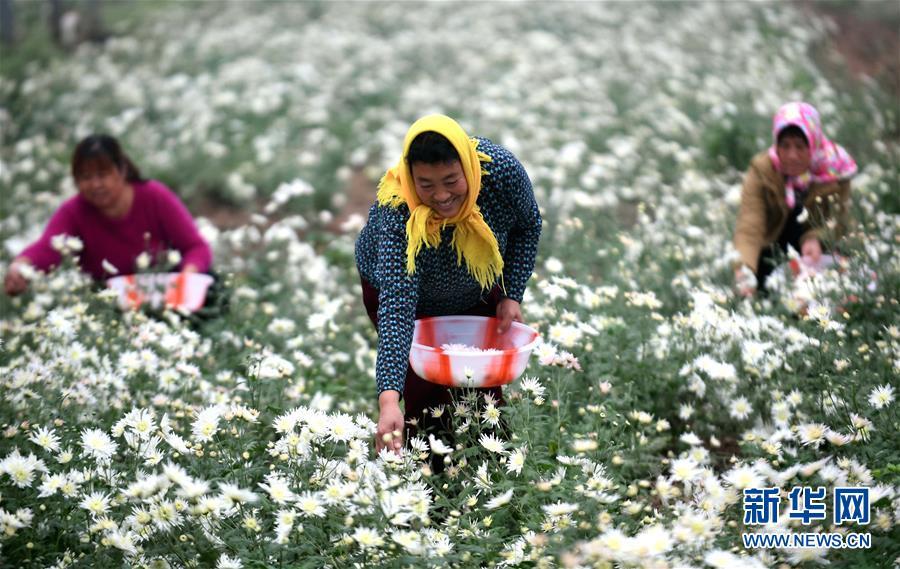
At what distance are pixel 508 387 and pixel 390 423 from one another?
2.49ft

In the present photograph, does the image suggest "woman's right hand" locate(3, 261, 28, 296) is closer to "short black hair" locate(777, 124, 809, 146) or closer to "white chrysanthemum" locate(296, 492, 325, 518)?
"white chrysanthemum" locate(296, 492, 325, 518)

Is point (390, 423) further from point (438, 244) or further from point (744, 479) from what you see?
point (744, 479)

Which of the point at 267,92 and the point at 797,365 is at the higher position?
the point at 797,365

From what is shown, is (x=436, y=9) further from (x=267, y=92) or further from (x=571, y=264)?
(x=571, y=264)

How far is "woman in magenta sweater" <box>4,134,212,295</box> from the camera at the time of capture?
504 centimetres

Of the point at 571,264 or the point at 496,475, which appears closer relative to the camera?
the point at 496,475

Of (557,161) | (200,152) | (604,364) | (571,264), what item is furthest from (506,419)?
(200,152)

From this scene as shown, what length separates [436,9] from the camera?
1209 cm

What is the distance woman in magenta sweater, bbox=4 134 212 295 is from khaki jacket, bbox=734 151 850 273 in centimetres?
285

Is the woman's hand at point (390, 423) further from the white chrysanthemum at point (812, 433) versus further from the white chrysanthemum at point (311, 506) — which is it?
the white chrysanthemum at point (812, 433)

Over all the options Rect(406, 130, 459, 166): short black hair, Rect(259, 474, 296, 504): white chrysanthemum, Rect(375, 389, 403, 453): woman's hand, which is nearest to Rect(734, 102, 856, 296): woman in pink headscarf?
Rect(406, 130, 459, 166): short black hair

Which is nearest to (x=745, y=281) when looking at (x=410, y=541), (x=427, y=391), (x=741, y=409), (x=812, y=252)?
(x=812, y=252)

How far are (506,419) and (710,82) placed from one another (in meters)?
5.93

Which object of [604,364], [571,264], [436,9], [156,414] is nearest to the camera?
[156,414]
